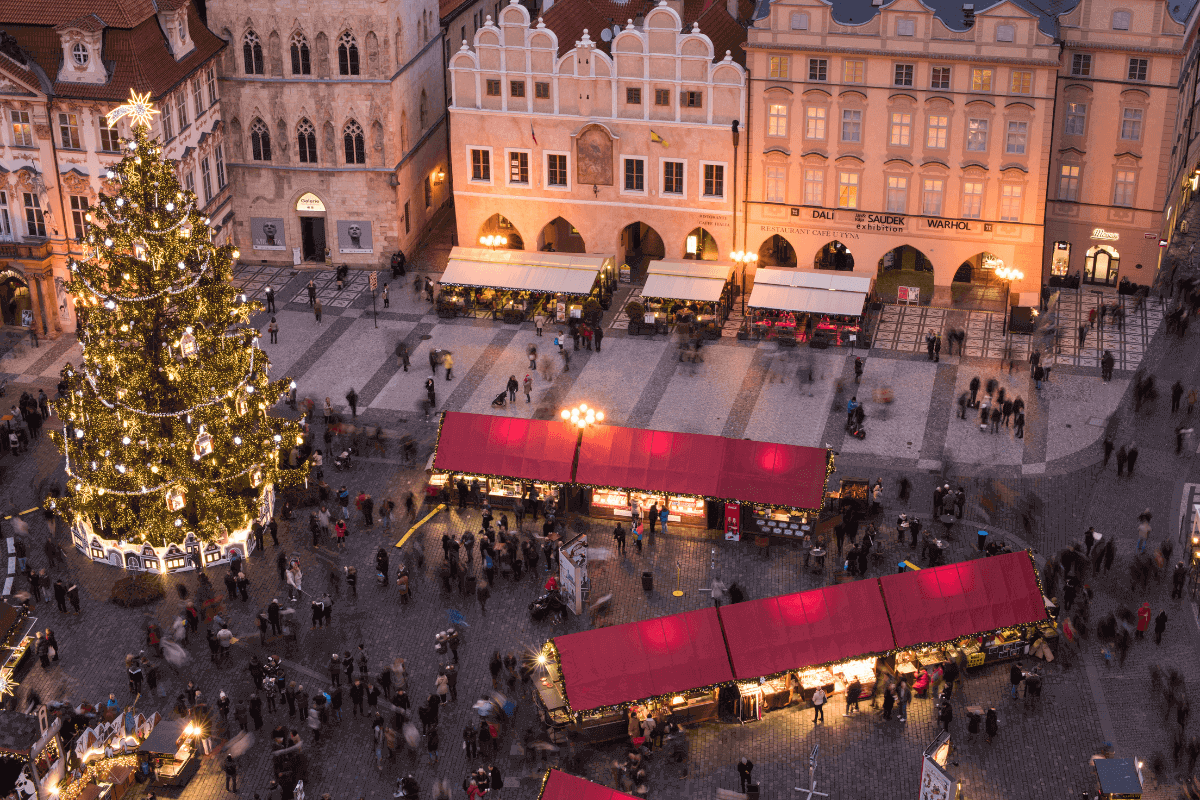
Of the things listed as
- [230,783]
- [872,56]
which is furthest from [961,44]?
[230,783]

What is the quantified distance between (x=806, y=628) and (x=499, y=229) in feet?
130

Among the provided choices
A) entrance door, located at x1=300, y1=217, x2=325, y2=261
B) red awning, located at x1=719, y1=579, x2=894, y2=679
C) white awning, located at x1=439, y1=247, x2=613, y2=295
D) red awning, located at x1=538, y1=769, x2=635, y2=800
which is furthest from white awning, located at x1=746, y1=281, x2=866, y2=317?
red awning, located at x1=538, y1=769, x2=635, y2=800

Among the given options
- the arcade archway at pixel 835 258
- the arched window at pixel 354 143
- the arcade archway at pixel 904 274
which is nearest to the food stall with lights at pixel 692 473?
the arcade archway at pixel 904 274

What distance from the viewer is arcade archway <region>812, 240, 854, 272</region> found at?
82.6 meters

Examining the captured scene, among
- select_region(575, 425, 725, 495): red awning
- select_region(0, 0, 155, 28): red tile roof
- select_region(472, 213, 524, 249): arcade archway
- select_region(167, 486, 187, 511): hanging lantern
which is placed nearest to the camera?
select_region(167, 486, 187, 511): hanging lantern

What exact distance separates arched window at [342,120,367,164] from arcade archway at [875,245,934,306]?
27.9 meters

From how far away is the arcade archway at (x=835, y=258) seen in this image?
82.6m

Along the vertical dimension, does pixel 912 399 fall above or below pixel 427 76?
below

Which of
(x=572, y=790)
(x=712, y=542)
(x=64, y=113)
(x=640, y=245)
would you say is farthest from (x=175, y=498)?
(x=640, y=245)

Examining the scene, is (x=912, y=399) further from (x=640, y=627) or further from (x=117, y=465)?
(x=117, y=465)

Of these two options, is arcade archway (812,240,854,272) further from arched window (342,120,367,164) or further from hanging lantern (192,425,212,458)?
hanging lantern (192,425,212,458)

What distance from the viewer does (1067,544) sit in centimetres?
5841

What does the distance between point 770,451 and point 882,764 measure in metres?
14.5

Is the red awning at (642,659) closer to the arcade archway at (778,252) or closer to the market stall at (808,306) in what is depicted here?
the market stall at (808,306)
